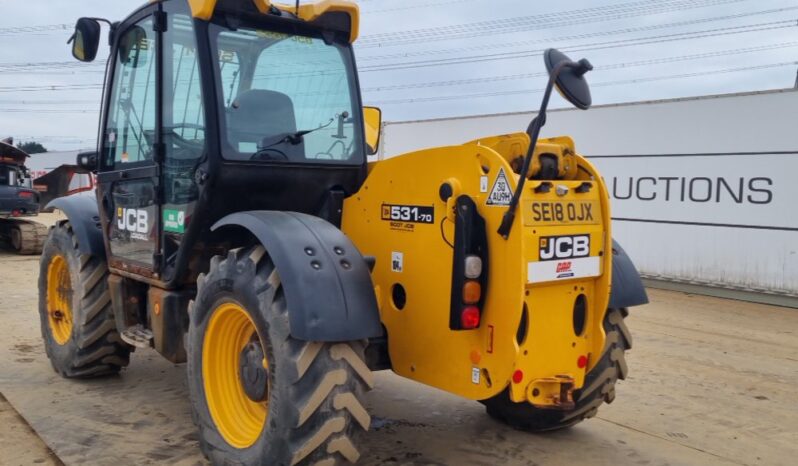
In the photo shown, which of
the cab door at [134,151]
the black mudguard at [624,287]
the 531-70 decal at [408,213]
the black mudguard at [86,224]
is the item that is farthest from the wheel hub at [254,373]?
the black mudguard at [86,224]

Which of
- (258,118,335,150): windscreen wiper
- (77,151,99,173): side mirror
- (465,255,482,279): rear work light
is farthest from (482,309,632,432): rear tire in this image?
(77,151,99,173): side mirror

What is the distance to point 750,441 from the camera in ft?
13.9

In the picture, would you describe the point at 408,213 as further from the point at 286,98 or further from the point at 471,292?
the point at 286,98

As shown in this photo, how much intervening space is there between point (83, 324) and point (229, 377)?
1829mm

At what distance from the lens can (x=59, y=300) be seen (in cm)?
563

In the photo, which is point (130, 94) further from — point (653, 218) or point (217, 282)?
point (653, 218)

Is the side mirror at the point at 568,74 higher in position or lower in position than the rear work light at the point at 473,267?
higher

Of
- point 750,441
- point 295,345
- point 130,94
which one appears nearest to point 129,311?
point 130,94

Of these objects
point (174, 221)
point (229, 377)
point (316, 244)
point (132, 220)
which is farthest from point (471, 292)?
point (132, 220)

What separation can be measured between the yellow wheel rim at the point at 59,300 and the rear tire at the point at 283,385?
2.54 m

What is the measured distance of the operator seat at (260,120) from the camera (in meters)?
3.79

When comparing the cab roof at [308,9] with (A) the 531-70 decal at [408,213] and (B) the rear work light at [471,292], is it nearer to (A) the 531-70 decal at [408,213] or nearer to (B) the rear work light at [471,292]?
(A) the 531-70 decal at [408,213]

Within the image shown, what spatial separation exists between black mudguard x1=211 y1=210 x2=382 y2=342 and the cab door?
130 centimetres

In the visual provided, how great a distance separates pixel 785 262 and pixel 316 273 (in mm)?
8389
